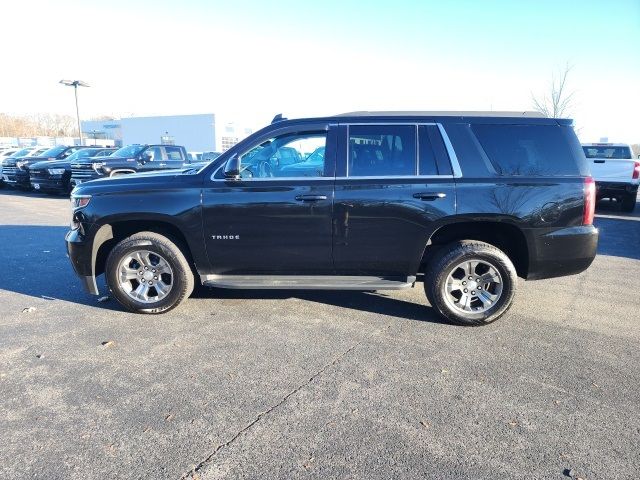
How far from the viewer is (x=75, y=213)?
14.9 feet

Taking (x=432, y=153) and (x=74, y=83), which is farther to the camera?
(x=74, y=83)

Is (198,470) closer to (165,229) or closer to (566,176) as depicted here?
Answer: (165,229)

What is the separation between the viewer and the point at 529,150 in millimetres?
4242

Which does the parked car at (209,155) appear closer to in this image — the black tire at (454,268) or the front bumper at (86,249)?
the front bumper at (86,249)

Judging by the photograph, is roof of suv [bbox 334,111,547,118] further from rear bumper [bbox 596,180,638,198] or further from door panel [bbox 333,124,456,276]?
rear bumper [bbox 596,180,638,198]

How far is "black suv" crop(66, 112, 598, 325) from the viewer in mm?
4191

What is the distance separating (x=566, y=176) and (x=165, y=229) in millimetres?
3931

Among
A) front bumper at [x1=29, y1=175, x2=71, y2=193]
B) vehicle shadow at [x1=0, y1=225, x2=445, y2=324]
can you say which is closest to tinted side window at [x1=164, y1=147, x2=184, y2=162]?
front bumper at [x1=29, y1=175, x2=71, y2=193]

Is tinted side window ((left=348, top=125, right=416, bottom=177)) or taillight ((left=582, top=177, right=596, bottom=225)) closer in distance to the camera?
taillight ((left=582, top=177, right=596, bottom=225))

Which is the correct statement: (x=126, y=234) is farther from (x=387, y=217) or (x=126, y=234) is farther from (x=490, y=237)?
(x=490, y=237)

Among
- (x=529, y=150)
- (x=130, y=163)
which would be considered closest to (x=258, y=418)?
(x=529, y=150)

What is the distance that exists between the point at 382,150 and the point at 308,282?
4.79 feet

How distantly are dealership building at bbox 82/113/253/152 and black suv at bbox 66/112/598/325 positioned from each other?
119ft

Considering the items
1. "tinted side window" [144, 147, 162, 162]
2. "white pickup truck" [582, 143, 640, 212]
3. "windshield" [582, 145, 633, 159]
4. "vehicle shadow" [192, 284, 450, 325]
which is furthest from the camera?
"tinted side window" [144, 147, 162, 162]
